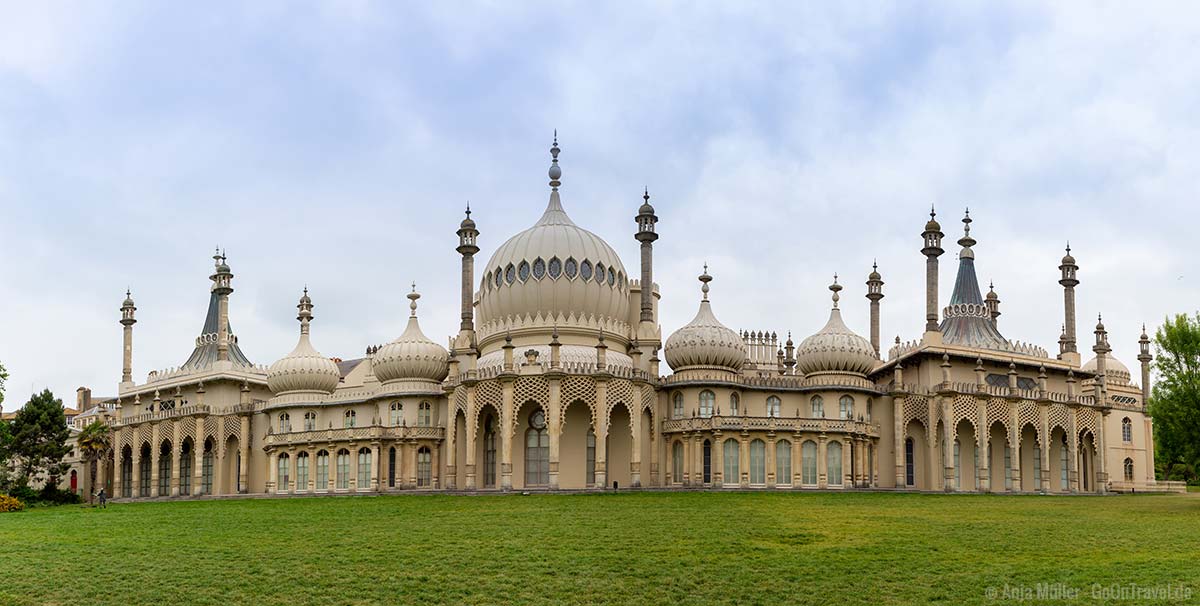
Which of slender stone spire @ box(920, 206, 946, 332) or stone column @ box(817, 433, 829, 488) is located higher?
slender stone spire @ box(920, 206, 946, 332)

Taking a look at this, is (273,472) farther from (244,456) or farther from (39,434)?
(39,434)

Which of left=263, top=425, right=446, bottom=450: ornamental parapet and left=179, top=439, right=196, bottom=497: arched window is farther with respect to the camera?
left=179, top=439, right=196, bottom=497: arched window

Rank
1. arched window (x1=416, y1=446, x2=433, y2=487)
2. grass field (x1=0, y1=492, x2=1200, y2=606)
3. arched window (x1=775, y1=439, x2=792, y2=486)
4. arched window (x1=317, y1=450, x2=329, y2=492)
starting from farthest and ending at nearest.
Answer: arched window (x1=317, y1=450, x2=329, y2=492) < arched window (x1=416, y1=446, x2=433, y2=487) < arched window (x1=775, y1=439, x2=792, y2=486) < grass field (x1=0, y1=492, x2=1200, y2=606)

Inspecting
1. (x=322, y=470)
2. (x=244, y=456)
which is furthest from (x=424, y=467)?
(x=244, y=456)

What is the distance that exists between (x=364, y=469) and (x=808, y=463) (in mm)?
22207

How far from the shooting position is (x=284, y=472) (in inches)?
2648

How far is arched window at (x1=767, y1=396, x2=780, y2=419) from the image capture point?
204ft

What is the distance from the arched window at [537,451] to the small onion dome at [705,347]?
771 cm

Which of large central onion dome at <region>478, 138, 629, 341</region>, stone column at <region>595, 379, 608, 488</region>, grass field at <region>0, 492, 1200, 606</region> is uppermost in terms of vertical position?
large central onion dome at <region>478, 138, 629, 341</region>

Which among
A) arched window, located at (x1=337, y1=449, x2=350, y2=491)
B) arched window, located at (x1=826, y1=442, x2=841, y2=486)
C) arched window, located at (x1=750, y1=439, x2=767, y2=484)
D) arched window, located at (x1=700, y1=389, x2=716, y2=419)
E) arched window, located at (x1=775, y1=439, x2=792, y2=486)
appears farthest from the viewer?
arched window, located at (x1=337, y1=449, x2=350, y2=491)

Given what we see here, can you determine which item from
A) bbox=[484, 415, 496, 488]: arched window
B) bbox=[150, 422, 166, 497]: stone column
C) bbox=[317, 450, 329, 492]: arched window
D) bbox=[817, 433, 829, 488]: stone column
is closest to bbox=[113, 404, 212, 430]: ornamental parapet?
bbox=[150, 422, 166, 497]: stone column

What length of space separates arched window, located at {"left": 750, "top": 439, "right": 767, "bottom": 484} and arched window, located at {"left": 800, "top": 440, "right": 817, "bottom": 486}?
1.76 meters

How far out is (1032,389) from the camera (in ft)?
209

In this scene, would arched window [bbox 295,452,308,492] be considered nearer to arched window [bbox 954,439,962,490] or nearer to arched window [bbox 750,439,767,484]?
arched window [bbox 750,439,767,484]
